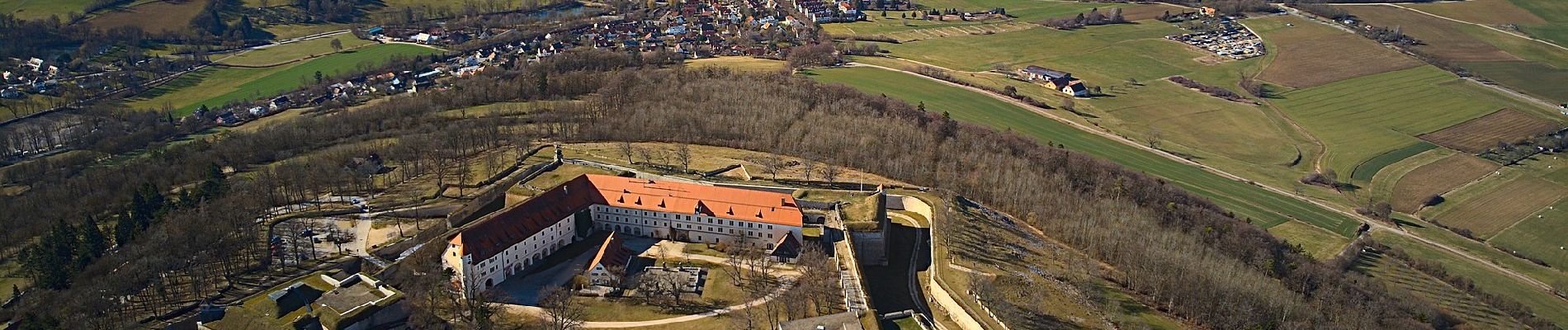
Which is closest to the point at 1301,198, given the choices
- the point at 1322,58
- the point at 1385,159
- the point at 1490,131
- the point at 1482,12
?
the point at 1385,159

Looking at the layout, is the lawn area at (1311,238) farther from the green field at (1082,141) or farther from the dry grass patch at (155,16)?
the dry grass patch at (155,16)

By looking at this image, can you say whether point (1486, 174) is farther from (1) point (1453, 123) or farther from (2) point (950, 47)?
(2) point (950, 47)

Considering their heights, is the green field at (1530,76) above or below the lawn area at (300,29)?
below

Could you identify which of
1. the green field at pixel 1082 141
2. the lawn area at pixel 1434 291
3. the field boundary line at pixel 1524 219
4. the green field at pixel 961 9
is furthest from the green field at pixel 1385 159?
the green field at pixel 961 9

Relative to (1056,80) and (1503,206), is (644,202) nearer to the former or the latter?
(1056,80)

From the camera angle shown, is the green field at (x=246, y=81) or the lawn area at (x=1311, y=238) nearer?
the lawn area at (x=1311, y=238)

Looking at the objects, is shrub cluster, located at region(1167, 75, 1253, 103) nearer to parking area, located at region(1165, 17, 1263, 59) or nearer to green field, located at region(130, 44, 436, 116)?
parking area, located at region(1165, 17, 1263, 59)

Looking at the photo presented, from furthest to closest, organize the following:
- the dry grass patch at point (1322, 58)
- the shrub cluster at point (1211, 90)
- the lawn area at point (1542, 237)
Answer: the dry grass patch at point (1322, 58)
the shrub cluster at point (1211, 90)
the lawn area at point (1542, 237)

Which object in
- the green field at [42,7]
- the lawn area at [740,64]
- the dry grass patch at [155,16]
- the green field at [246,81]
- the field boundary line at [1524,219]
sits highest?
the green field at [42,7]
